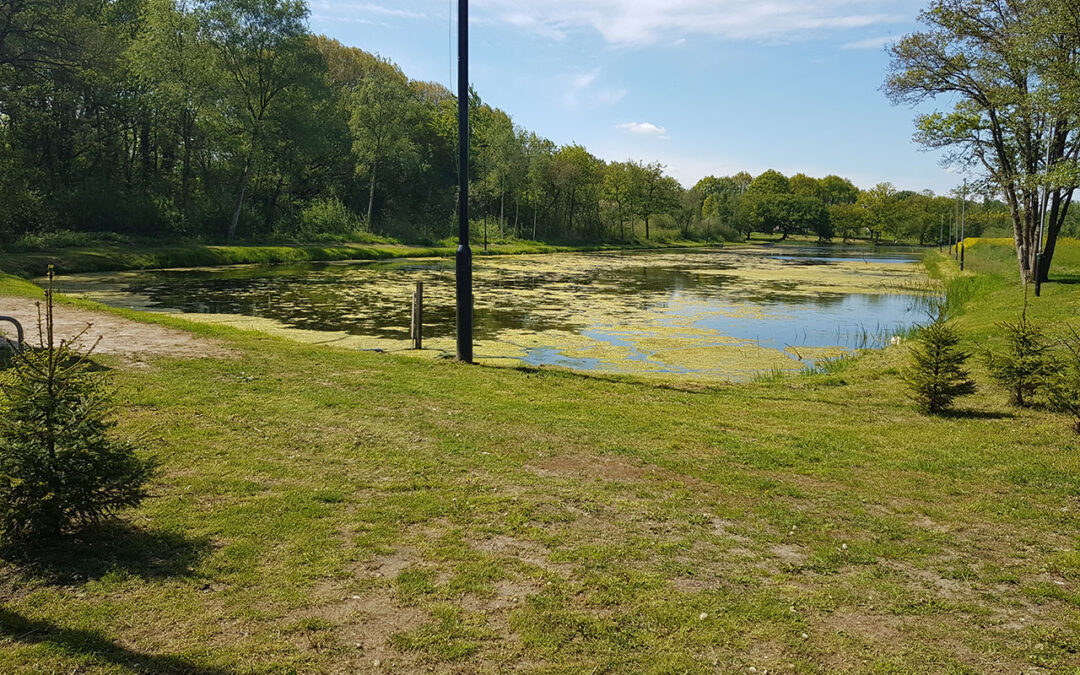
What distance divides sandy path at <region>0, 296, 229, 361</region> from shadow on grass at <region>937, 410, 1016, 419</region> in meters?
10.3

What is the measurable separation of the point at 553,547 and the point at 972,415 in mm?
6957

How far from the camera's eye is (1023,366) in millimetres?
8586

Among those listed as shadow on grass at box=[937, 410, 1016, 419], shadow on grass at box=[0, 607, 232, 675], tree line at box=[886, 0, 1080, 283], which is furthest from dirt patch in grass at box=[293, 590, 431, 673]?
tree line at box=[886, 0, 1080, 283]

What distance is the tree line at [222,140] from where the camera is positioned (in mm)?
31312

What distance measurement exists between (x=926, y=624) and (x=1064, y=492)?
3.29 meters

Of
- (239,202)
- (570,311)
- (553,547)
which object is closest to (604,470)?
(553,547)

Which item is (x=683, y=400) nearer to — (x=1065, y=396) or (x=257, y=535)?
(x=1065, y=396)

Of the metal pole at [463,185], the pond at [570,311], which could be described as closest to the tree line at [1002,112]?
the pond at [570,311]

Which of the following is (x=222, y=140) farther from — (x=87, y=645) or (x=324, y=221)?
(x=87, y=645)

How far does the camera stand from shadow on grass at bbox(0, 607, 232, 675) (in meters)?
2.90

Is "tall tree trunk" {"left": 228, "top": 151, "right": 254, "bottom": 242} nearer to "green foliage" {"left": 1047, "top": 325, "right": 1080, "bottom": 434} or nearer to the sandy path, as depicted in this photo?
the sandy path

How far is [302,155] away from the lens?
4856 centimetres

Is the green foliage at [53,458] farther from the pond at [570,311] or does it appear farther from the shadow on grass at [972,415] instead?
the shadow on grass at [972,415]

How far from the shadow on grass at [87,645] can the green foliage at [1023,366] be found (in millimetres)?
9676
